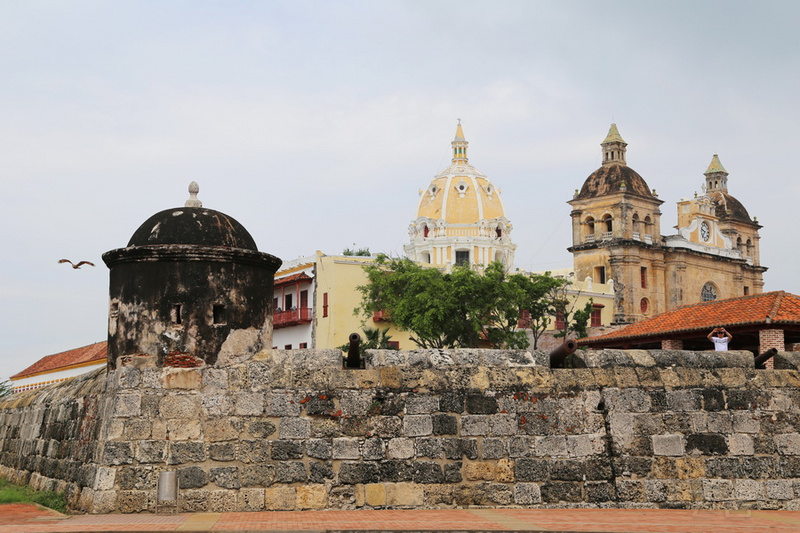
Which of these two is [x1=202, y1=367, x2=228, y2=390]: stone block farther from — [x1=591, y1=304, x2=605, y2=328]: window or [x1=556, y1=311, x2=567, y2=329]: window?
[x1=591, y1=304, x2=605, y2=328]: window

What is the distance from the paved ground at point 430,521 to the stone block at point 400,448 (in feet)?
1.89

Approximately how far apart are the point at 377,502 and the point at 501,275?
37.2 metres

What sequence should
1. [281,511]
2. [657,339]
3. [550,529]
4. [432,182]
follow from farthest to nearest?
[432,182], [657,339], [281,511], [550,529]

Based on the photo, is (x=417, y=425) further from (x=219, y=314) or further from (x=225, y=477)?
(x=219, y=314)

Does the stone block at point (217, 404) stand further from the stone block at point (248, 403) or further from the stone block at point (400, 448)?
the stone block at point (400, 448)

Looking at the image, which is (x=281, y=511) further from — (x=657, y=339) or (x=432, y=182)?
(x=432, y=182)

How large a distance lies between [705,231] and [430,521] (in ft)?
209

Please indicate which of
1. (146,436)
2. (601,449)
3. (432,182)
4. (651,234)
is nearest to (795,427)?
(601,449)

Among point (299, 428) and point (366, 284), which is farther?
point (366, 284)

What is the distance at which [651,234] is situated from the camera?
209 feet

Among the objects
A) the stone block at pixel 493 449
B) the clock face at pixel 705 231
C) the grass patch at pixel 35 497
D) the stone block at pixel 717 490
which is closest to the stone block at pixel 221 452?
the grass patch at pixel 35 497

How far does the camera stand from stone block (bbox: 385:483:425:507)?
982cm

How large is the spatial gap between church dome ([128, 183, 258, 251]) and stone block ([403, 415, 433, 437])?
2.59m

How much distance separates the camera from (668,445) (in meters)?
10.4
